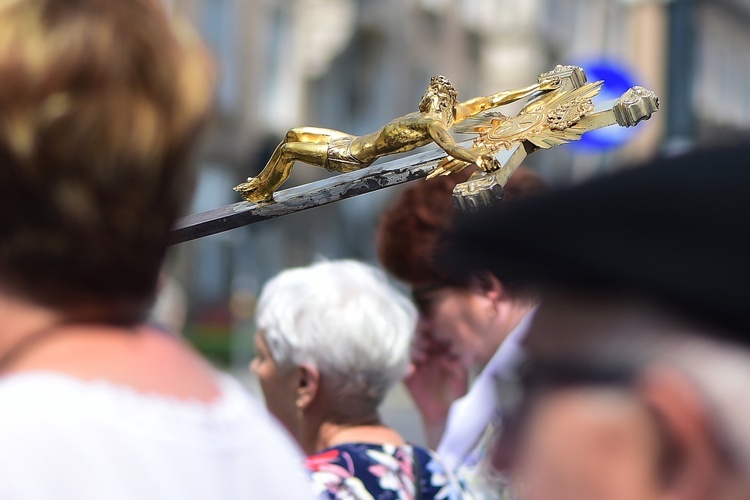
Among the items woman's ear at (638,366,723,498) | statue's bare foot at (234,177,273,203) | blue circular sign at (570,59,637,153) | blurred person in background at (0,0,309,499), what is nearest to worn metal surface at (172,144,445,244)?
statue's bare foot at (234,177,273,203)

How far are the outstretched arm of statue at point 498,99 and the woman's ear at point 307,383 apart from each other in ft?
3.53

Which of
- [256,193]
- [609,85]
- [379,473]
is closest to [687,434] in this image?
[256,193]

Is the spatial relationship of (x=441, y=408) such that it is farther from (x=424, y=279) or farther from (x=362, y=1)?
(x=362, y=1)

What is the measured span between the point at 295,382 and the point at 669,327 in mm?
1954

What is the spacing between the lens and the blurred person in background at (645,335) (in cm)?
91

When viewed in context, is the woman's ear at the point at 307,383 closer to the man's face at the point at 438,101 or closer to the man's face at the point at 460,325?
the man's face at the point at 460,325

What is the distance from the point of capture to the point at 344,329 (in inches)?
109

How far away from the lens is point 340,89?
84.4ft

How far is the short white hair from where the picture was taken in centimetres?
276

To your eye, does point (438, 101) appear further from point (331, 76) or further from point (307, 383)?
point (331, 76)

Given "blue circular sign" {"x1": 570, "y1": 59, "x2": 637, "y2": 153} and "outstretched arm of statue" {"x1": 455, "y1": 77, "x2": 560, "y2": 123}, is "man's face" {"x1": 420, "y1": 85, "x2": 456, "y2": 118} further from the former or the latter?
"blue circular sign" {"x1": 570, "y1": 59, "x2": 637, "y2": 153}

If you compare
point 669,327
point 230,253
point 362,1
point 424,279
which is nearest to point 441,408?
point 424,279

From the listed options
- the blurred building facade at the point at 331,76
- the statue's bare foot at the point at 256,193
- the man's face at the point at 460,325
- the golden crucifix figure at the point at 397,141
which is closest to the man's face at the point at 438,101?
the golden crucifix figure at the point at 397,141

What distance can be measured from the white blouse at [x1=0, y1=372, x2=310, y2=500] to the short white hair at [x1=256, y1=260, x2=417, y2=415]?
1.46m
